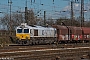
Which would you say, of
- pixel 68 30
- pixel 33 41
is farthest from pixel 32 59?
pixel 68 30

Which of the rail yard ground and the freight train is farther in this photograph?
the freight train

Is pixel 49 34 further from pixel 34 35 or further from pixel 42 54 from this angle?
pixel 42 54

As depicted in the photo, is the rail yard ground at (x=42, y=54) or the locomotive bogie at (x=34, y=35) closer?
the rail yard ground at (x=42, y=54)

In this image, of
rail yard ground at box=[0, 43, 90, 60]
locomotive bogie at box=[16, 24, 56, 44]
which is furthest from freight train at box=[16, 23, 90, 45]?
rail yard ground at box=[0, 43, 90, 60]

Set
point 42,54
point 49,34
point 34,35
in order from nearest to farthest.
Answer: point 42,54 → point 34,35 → point 49,34

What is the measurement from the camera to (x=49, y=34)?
45.7 m

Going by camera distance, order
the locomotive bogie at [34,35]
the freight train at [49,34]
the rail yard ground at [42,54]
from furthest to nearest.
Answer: the freight train at [49,34] < the locomotive bogie at [34,35] < the rail yard ground at [42,54]

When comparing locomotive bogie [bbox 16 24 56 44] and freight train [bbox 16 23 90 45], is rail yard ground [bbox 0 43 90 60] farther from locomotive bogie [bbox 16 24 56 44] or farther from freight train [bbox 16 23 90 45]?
freight train [bbox 16 23 90 45]

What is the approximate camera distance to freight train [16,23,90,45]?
4238cm

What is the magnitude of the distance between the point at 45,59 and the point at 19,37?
82.4 ft

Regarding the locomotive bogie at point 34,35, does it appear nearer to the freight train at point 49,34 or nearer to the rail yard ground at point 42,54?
the freight train at point 49,34

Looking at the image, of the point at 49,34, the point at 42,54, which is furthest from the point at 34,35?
the point at 42,54

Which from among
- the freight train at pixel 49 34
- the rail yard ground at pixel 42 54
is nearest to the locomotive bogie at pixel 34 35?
the freight train at pixel 49 34

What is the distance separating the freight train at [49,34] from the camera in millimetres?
42375
